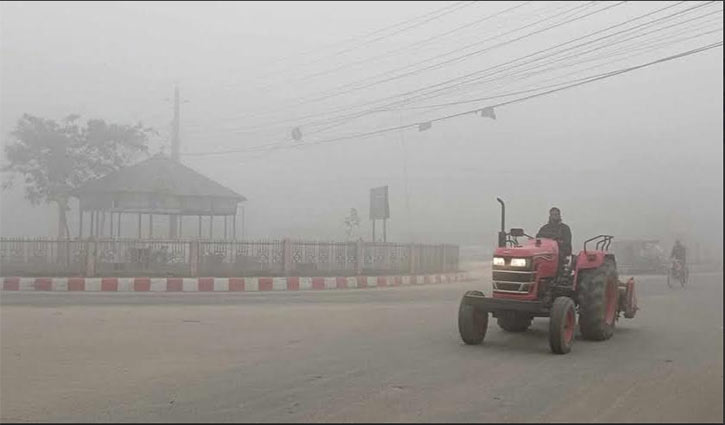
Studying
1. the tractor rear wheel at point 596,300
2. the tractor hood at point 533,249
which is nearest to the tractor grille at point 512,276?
the tractor hood at point 533,249

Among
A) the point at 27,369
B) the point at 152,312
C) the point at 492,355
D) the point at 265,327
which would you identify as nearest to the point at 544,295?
the point at 492,355

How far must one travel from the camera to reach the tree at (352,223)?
2512 centimetres

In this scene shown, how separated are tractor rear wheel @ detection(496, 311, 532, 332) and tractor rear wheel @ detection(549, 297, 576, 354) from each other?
53 cm

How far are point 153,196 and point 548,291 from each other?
19640mm

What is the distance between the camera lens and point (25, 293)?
50.2 feet

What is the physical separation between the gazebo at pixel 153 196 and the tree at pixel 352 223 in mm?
4398

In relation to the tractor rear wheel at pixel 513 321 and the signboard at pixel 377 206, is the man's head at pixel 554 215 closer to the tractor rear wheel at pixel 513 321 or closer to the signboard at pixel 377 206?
the tractor rear wheel at pixel 513 321

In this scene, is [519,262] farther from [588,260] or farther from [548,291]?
[588,260]

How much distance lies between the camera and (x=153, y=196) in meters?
23.8

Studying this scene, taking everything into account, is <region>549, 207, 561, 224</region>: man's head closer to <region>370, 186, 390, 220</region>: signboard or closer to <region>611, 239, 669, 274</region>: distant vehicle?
<region>611, 239, 669, 274</region>: distant vehicle

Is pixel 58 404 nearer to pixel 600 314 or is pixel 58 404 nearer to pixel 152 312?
pixel 600 314

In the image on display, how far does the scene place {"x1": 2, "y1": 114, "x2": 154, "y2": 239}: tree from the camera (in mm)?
24000

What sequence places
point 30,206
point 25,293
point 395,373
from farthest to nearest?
point 30,206 → point 25,293 → point 395,373

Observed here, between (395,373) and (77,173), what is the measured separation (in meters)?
22.3
